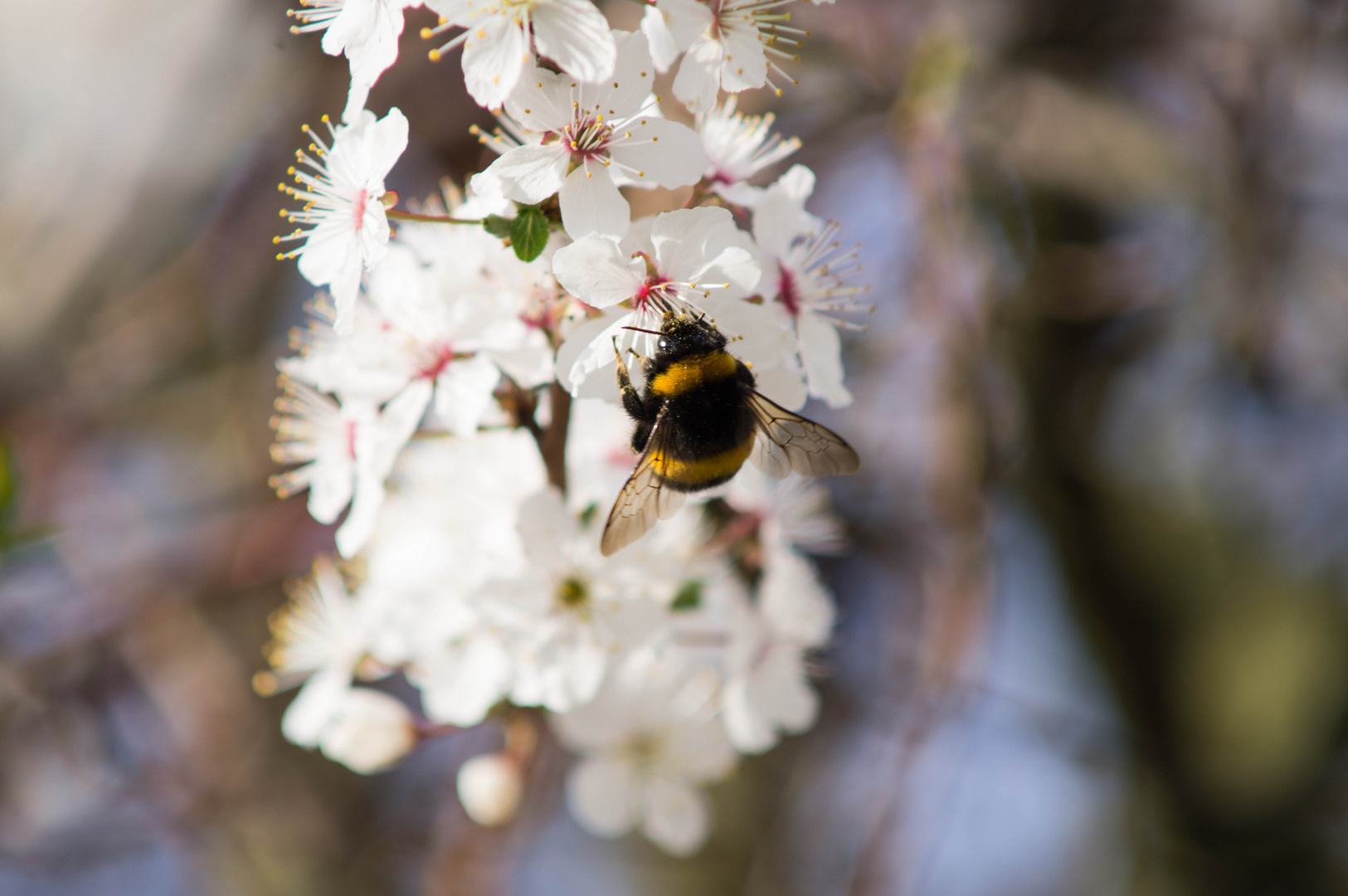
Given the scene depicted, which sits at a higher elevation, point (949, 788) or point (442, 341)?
point (442, 341)

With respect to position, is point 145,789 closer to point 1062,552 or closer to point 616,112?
point 616,112

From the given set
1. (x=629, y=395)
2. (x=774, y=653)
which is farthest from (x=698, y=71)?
(x=774, y=653)

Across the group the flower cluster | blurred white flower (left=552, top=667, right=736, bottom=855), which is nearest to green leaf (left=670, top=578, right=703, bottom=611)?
the flower cluster

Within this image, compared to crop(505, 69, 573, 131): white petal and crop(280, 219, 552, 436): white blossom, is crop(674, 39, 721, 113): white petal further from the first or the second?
crop(280, 219, 552, 436): white blossom

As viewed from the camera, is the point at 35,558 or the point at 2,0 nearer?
the point at 35,558

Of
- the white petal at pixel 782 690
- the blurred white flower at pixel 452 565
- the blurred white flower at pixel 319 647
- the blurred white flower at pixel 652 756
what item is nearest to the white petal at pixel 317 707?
the blurred white flower at pixel 319 647

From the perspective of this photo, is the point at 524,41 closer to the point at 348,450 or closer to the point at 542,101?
the point at 542,101

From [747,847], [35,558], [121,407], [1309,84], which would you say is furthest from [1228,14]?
[121,407]
